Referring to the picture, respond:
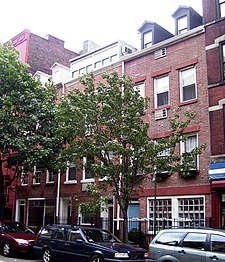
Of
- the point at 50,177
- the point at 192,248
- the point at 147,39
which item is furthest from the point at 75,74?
the point at 192,248

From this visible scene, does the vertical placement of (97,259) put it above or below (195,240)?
below

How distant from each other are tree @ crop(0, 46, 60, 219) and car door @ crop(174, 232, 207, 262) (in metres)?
11.5

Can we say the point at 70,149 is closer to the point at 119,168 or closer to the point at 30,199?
the point at 119,168

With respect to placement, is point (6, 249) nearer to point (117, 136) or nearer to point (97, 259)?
point (97, 259)

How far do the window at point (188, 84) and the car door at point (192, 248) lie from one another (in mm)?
9371

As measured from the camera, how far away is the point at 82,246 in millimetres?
13203

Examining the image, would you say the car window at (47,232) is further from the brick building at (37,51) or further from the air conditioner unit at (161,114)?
the brick building at (37,51)

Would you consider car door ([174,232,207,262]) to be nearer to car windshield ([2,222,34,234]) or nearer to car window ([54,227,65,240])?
car window ([54,227,65,240])

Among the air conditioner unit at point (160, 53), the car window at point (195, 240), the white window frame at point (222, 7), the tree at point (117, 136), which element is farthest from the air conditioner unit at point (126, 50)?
the car window at point (195, 240)

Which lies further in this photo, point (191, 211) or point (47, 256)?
point (191, 211)

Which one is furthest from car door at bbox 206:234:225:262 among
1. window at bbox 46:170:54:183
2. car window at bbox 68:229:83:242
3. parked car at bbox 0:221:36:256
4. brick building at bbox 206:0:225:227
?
window at bbox 46:170:54:183

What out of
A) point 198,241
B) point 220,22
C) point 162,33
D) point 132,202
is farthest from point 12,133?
point 198,241

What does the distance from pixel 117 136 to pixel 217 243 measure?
651 centimetres

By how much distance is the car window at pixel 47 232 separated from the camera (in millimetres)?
15081
